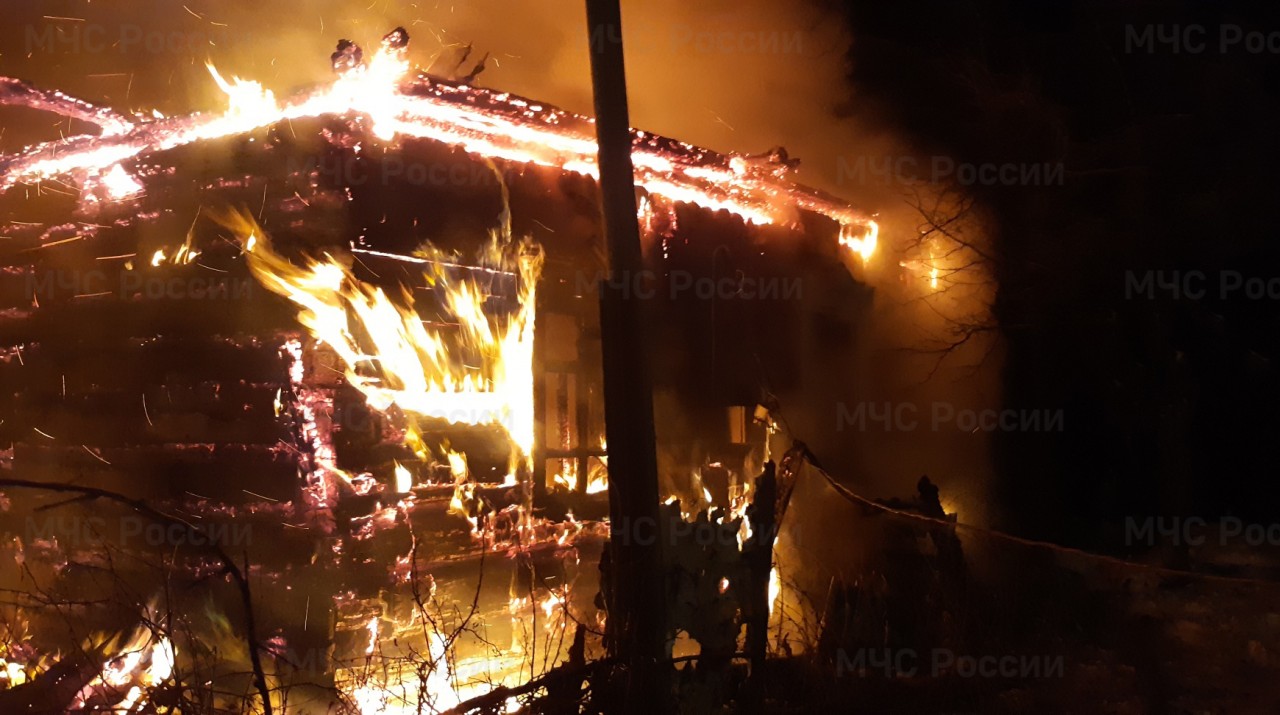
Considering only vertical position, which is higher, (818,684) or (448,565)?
(448,565)

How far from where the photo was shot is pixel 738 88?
14305 mm

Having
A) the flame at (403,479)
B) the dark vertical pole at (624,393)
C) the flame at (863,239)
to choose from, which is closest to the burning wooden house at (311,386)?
the flame at (403,479)

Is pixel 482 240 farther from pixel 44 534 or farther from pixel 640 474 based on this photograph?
pixel 44 534

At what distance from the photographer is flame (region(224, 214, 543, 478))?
730 cm

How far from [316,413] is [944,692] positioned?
19.3ft

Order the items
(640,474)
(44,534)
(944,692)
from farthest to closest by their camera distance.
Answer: (44,534)
(944,692)
(640,474)

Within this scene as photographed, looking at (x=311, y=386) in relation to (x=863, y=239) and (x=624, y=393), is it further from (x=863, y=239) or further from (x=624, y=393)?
(x=863, y=239)

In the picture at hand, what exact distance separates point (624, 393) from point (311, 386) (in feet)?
9.93

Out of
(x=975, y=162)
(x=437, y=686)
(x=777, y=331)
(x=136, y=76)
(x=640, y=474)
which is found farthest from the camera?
(x=975, y=162)

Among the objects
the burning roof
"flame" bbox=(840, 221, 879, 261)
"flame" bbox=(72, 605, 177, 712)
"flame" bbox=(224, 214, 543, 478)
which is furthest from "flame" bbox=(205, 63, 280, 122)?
"flame" bbox=(840, 221, 879, 261)

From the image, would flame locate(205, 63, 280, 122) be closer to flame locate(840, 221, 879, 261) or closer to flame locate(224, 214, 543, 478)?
flame locate(224, 214, 543, 478)

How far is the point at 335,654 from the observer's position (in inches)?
285

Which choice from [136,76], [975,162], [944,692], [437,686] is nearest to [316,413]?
[437,686]

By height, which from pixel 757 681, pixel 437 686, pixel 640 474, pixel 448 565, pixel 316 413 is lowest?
pixel 437 686
